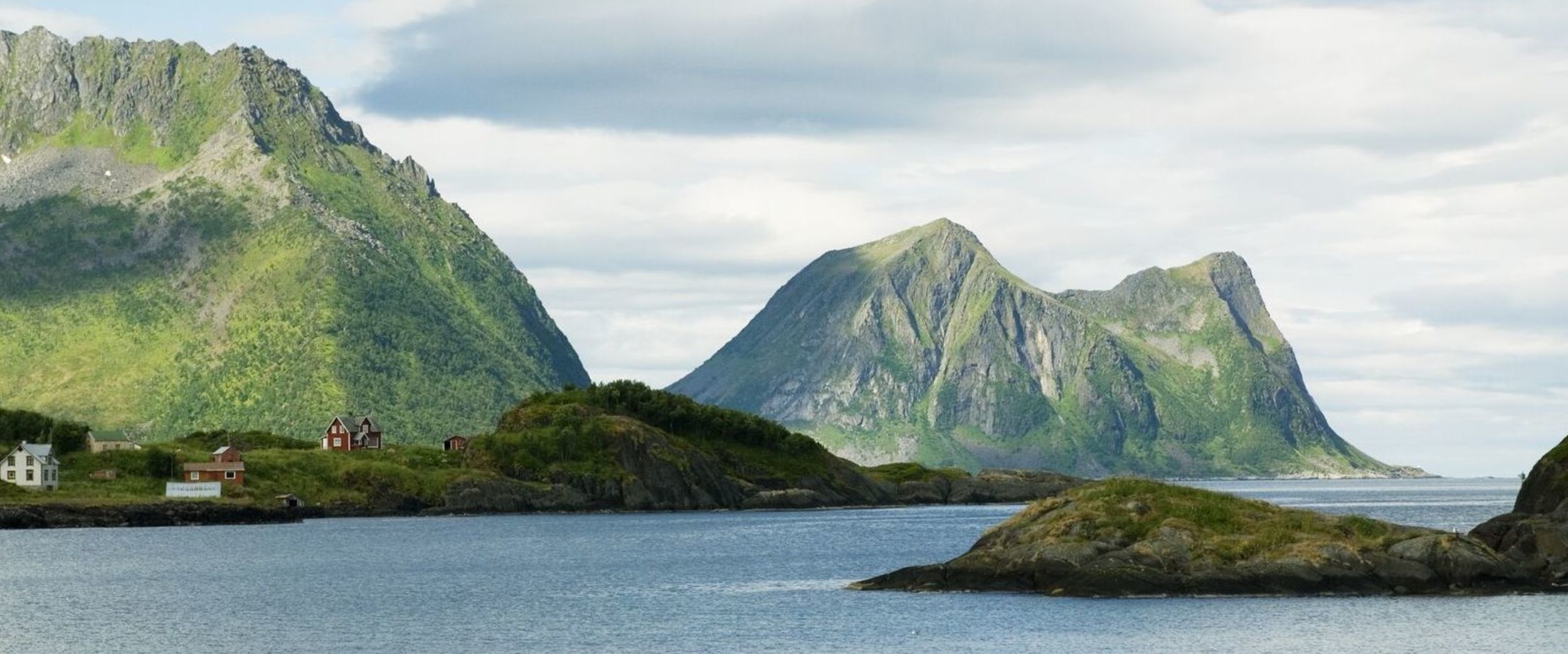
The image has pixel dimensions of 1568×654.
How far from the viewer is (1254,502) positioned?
100250 mm

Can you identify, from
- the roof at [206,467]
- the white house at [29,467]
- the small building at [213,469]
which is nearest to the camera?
the white house at [29,467]

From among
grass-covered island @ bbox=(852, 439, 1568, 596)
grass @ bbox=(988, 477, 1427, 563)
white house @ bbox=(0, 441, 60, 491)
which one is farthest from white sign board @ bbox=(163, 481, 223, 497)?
grass @ bbox=(988, 477, 1427, 563)

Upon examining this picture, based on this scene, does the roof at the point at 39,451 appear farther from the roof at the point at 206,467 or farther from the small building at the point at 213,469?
the small building at the point at 213,469

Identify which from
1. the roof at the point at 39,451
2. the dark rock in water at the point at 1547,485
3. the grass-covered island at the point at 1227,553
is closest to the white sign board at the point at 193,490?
the roof at the point at 39,451

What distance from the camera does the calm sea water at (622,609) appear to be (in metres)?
79.4

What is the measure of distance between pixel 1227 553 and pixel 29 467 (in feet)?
454

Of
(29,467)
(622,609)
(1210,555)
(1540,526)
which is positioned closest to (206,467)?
(29,467)

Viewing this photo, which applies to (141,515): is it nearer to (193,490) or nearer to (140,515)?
(140,515)

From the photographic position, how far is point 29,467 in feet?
613

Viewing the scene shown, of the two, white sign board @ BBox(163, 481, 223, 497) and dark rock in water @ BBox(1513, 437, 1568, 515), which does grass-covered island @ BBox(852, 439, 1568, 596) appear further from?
white sign board @ BBox(163, 481, 223, 497)

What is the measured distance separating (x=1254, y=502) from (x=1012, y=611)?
19.7 metres

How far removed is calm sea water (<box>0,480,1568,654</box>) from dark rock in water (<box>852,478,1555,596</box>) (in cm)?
165

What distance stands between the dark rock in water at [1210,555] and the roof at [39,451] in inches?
4738

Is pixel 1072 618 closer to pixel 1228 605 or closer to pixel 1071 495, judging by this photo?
pixel 1228 605
